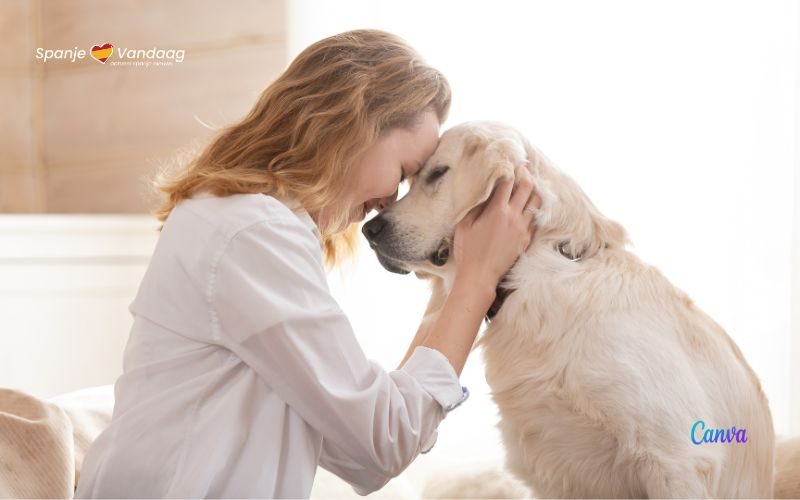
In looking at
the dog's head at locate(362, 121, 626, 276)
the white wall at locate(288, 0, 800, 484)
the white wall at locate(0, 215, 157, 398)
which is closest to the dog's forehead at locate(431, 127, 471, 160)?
the dog's head at locate(362, 121, 626, 276)

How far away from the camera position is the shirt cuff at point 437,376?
1.20 m

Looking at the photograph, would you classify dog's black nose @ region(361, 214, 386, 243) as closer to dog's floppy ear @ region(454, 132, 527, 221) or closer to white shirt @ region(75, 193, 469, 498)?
dog's floppy ear @ region(454, 132, 527, 221)

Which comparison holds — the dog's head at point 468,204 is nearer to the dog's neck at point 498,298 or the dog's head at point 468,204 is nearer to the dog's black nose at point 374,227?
the dog's black nose at point 374,227

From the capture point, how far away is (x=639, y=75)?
2537 millimetres

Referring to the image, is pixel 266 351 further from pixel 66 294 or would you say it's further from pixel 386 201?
pixel 66 294

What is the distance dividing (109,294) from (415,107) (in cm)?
244

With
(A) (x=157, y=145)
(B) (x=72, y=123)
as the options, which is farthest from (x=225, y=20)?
(B) (x=72, y=123)

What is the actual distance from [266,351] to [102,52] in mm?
2929

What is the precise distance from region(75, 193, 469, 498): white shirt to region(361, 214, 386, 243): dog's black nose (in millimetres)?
351

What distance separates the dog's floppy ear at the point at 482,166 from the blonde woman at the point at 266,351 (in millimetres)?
162

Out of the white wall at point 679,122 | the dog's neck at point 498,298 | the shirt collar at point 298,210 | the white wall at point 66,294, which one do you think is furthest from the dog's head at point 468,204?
the white wall at point 66,294

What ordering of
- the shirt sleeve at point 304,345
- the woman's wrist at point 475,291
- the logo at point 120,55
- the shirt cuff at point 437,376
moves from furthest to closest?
the logo at point 120,55
the woman's wrist at point 475,291
the shirt cuff at point 437,376
the shirt sleeve at point 304,345

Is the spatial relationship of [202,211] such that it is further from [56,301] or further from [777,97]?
[56,301]

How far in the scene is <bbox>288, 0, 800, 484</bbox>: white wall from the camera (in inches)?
95.2
